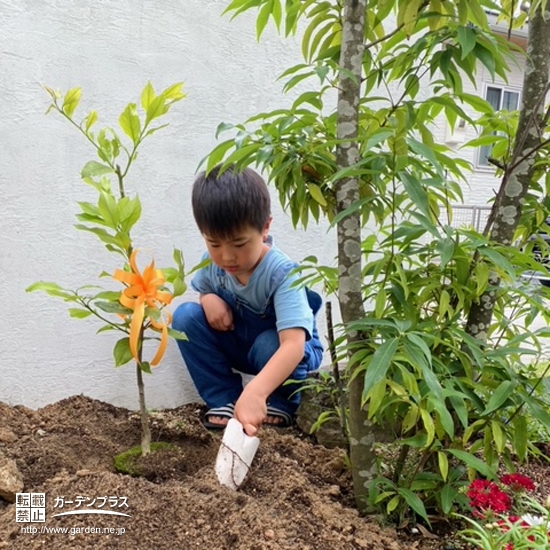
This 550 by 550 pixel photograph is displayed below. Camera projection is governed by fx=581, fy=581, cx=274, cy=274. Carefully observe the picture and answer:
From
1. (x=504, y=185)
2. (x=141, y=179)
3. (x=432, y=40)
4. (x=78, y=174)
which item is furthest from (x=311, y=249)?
(x=432, y=40)

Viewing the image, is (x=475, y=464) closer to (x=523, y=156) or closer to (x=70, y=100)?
(x=523, y=156)

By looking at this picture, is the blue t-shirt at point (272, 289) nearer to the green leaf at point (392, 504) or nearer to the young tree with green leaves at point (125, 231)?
the young tree with green leaves at point (125, 231)

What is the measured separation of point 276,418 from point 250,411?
528 mm

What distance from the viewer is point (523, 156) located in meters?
1.29

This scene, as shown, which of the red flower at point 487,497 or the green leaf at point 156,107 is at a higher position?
the green leaf at point 156,107

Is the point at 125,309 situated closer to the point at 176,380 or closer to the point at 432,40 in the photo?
the point at 176,380

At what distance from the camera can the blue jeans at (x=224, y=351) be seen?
204cm

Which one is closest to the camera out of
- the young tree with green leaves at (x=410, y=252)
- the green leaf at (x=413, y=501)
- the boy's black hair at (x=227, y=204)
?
the young tree with green leaves at (x=410, y=252)

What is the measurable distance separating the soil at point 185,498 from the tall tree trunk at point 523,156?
1.74 feet

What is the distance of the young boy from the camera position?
1.66 metres

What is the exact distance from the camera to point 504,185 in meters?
1.32

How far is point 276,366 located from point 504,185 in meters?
0.76

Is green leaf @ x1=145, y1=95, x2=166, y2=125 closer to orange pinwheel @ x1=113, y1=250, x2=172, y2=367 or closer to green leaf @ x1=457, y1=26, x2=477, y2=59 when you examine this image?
orange pinwheel @ x1=113, y1=250, x2=172, y2=367

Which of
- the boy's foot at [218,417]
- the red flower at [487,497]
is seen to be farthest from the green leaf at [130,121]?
the red flower at [487,497]
